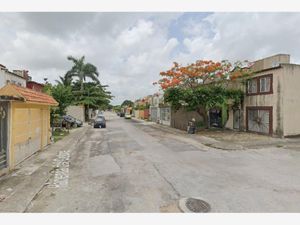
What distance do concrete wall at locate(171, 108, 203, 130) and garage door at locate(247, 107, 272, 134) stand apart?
19.6 ft

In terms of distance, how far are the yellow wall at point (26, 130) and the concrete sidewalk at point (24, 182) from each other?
1.55 ft

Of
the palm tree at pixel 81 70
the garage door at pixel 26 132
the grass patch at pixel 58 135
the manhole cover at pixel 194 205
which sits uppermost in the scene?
the palm tree at pixel 81 70

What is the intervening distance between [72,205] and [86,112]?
4244cm

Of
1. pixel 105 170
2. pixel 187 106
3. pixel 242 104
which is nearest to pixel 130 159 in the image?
pixel 105 170

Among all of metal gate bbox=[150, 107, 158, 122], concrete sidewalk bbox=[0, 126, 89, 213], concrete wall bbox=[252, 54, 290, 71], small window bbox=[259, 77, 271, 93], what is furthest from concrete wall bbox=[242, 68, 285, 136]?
metal gate bbox=[150, 107, 158, 122]

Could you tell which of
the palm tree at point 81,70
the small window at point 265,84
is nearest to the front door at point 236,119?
the small window at point 265,84

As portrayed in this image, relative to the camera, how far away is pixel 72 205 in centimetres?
606

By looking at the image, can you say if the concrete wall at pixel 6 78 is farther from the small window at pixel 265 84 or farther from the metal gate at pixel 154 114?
the metal gate at pixel 154 114

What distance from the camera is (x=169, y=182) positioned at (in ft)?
26.0

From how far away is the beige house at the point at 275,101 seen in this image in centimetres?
1772

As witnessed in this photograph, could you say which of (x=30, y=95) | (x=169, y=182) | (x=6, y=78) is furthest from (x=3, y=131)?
(x=6, y=78)

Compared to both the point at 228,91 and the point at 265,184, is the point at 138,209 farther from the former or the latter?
the point at 228,91

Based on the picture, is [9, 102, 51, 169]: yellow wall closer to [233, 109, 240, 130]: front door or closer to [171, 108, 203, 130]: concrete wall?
[171, 108, 203, 130]: concrete wall

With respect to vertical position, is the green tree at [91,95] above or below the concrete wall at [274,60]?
below
